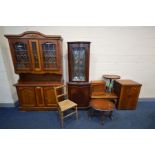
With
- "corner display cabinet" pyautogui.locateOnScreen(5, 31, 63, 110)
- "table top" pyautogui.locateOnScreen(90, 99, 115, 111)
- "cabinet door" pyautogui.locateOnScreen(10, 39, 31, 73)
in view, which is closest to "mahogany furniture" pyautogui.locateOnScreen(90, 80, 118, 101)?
"table top" pyautogui.locateOnScreen(90, 99, 115, 111)

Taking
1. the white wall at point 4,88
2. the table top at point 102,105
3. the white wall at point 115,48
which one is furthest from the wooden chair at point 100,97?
the white wall at point 4,88

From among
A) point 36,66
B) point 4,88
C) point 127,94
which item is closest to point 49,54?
point 36,66

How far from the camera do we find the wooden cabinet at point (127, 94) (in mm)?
2588

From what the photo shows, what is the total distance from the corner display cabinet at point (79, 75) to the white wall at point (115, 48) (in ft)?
1.57

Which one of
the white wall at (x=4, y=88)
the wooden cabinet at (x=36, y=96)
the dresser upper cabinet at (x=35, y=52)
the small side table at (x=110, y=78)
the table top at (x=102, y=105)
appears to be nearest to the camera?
the table top at (x=102, y=105)

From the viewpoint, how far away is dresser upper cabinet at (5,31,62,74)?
2305mm

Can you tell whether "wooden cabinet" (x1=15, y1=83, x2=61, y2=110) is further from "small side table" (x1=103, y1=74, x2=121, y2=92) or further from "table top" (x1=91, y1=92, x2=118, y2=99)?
"small side table" (x1=103, y1=74, x2=121, y2=92)

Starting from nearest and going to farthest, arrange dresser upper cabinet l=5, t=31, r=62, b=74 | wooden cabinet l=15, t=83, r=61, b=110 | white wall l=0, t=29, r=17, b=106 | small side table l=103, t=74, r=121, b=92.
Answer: dresser upper cabinet l=5, t=31, r=62, b=74
wooden cabinet l=15, t=83, r=61, b=110
white wall l=0, t=29, r=17, b=106
small side table l=103, t=74, r=121, b=92

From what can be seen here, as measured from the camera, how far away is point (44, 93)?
2.60m

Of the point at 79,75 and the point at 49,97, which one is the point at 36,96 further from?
the point at 79,75

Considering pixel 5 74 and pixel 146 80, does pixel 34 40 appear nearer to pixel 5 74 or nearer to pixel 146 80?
pixel 5 74

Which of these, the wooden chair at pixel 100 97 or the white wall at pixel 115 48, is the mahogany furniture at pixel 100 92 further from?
the white wall at pixel 115 48

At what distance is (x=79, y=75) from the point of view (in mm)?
2652
